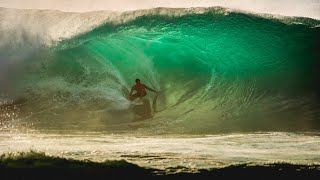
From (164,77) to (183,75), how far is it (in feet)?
0.86

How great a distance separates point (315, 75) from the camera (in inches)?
257

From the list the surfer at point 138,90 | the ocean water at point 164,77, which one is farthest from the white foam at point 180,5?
the surfer at point 138,90

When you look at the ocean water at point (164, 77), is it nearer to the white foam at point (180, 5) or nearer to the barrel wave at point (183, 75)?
the barrel wave at point (183, 75)

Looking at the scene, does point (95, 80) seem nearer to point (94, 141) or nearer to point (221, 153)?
point (94, 141)

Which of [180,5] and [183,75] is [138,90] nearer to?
[183,75]

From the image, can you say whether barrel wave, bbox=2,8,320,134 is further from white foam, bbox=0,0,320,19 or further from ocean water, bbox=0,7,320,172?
white foam, bbox=0,0,320,19

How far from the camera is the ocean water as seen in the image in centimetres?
556

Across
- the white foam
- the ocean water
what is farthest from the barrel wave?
the white foam

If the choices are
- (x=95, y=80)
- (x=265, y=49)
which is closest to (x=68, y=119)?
(x=95, y=80)

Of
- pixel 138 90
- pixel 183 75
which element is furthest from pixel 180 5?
pixel 138 90

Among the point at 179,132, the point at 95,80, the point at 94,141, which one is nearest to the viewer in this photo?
the point at 94,141

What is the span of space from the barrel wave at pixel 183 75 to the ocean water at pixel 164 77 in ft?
0.04

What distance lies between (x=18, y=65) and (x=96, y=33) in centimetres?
113

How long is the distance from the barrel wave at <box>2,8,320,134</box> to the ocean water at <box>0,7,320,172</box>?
13mm
